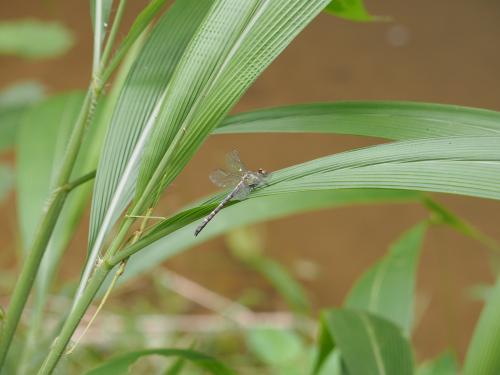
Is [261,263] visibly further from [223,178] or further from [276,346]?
[223,178]

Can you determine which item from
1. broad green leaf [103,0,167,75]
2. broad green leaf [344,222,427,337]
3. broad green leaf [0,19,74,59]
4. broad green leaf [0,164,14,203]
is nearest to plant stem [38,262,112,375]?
broad green leaf [103,0,167,75]

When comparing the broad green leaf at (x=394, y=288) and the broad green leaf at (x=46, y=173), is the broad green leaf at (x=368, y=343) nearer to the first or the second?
the broad green leaf at (x=394, y=288)

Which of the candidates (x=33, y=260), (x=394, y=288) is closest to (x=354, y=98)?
(x=394, y=288)

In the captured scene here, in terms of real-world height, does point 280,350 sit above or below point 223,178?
below

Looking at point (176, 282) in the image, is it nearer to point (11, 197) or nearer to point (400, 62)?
point (11, 197)

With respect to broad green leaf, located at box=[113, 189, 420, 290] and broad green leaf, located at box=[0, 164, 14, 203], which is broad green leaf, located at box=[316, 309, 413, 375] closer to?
broad green leaf, located at box=[113, 189, 420, 290]
